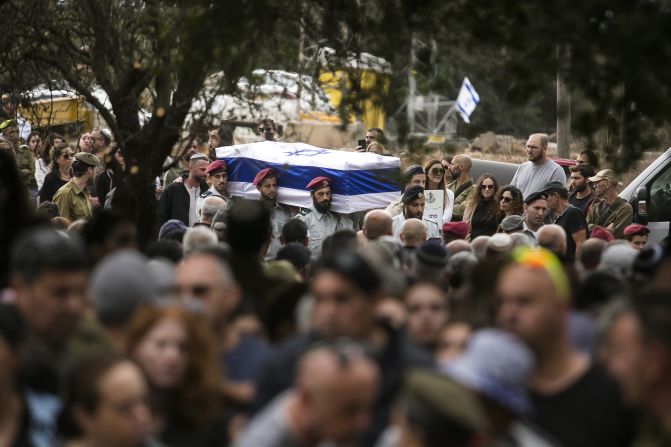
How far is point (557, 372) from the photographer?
6.17m

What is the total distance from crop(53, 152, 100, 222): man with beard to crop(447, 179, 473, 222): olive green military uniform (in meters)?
4.25

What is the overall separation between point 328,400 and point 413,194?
10446 mm

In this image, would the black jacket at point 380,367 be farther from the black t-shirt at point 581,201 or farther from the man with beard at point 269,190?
the black t-shirt at point 581,201

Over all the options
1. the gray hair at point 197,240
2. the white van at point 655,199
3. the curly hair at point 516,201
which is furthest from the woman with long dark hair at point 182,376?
the white van at point 655,199

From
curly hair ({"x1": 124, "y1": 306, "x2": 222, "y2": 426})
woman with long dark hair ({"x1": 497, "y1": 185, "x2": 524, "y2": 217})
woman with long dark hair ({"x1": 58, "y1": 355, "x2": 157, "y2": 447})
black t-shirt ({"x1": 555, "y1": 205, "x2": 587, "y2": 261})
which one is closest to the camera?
woman with long dark hair ({"x1": 58, "y1": 355, "x2": 157, "y2": 447})

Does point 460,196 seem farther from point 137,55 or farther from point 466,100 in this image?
point 137,55

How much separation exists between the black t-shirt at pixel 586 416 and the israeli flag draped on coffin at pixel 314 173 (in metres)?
10.1

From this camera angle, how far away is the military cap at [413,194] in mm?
15359

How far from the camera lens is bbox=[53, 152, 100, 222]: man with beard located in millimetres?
15930

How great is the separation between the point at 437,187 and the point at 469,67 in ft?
22.2

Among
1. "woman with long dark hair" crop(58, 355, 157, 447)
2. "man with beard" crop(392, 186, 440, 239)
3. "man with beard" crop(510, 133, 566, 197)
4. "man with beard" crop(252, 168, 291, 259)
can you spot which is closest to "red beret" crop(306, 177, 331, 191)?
"man with beard" crop(252, 168, 291, 259)

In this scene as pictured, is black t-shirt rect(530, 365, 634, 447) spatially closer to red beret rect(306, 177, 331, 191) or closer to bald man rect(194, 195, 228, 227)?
bald man rect(194, 195, 228, 227)

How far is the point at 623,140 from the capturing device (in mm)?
8945

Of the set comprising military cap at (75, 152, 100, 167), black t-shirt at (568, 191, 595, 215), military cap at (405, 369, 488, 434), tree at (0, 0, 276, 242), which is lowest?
black t-shirt at (568, 191, 595, 215)
